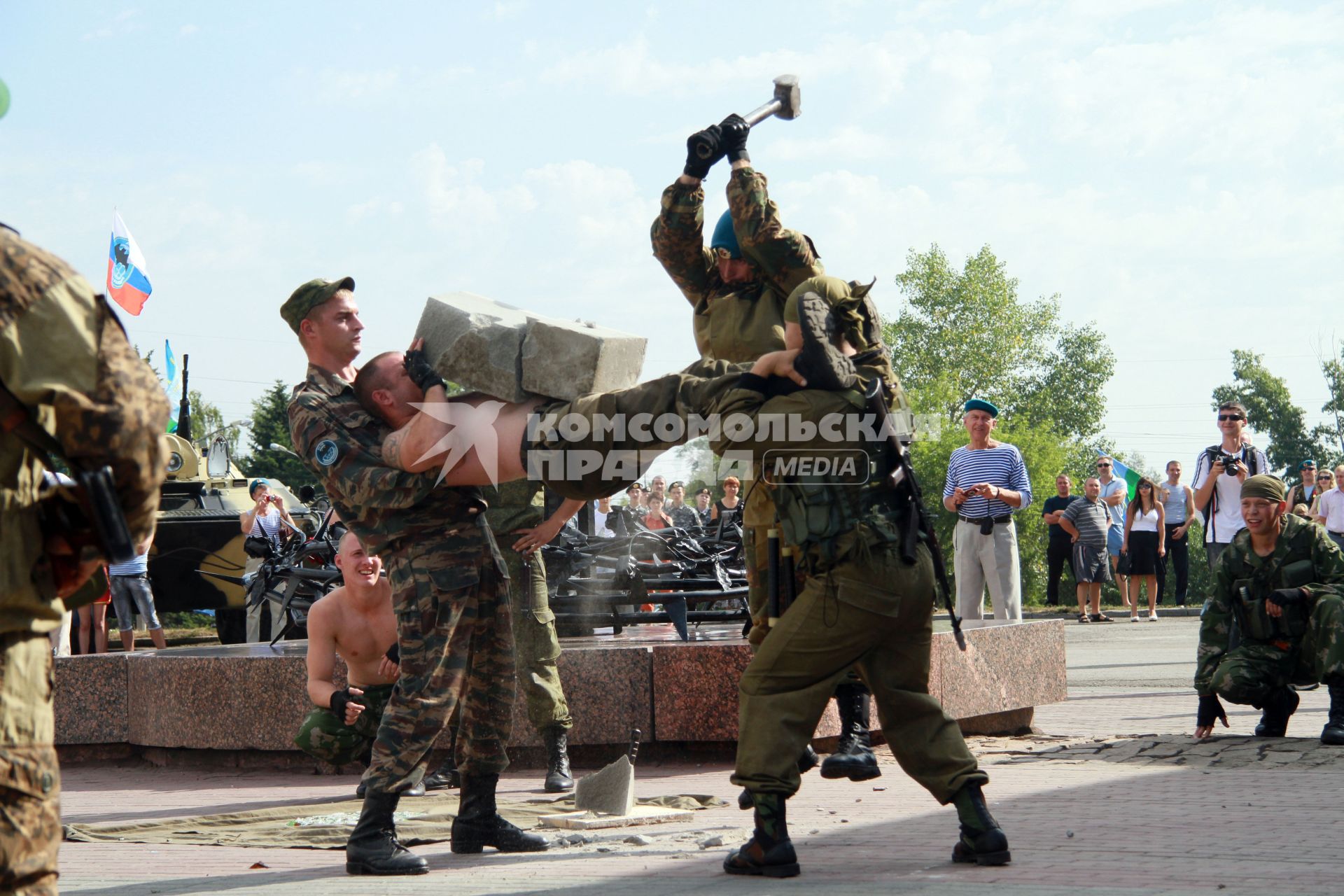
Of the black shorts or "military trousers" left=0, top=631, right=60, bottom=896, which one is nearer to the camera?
"military trousers" left=0, top=631, right=60, bottom=896

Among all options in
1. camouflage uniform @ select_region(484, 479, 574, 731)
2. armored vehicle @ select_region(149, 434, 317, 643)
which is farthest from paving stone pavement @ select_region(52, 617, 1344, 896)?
armored vehicle @ select_region(149, 434, 317, 643)

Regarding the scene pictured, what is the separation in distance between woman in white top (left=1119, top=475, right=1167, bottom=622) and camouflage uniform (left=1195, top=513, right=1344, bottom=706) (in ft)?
36.9

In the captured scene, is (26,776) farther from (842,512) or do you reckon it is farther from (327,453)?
(842,512)

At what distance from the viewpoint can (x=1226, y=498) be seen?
32.8ft

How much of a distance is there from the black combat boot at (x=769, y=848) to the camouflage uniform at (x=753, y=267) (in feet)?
3.51

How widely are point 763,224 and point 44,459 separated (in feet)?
11.0

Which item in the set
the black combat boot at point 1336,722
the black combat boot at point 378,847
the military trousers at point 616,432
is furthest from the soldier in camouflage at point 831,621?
the black combat boot at point 1336,722

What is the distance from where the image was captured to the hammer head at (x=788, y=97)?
6133mm

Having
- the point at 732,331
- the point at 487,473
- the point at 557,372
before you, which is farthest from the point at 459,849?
the point at 732,331

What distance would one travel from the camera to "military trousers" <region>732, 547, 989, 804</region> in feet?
14.7

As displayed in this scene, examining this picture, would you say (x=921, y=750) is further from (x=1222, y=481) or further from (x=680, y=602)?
(x=1222, y=481)

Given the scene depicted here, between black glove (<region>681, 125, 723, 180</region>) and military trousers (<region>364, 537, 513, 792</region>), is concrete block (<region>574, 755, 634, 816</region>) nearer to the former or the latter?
military trousers (<region>364, 537, 513, 792</region>)

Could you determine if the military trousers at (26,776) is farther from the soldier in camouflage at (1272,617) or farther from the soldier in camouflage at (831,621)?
the soldier in camouflage at (1272,617)

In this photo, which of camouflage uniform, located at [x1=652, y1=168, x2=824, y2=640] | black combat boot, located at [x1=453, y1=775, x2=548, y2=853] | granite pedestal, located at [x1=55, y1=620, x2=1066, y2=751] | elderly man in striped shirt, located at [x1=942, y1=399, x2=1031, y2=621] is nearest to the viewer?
black combat boot, located at [x1=453, y1=775, x2=548, y2=853]
